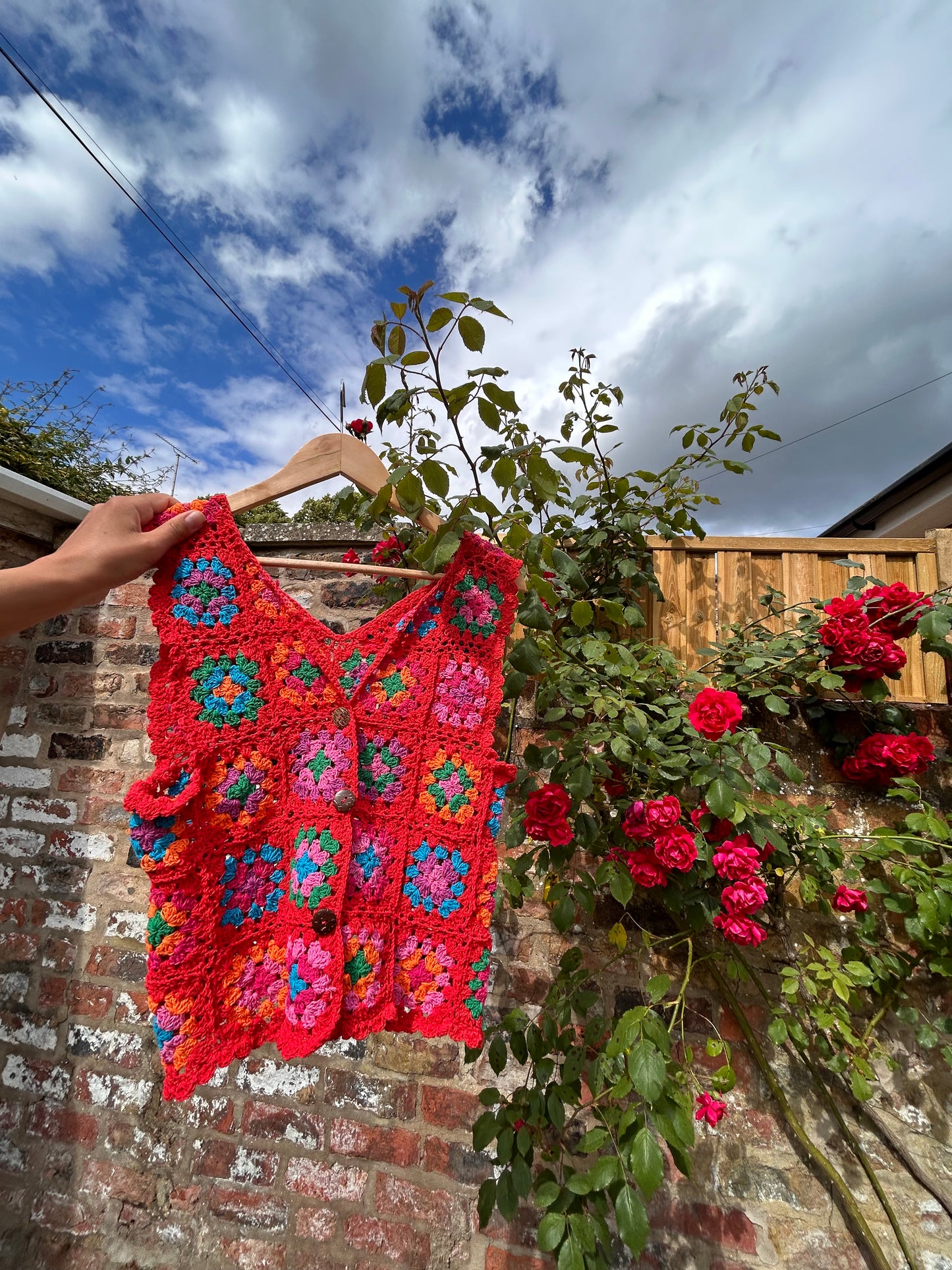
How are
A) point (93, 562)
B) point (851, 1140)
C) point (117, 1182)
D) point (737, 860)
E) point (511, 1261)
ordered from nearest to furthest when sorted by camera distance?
point (93, 562) → point (737, 860) → point (851, 1140) → point (511, 1261) → point (117, 1182)

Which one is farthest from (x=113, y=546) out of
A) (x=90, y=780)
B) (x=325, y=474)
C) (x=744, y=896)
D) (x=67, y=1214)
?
(x=67, y=1214)

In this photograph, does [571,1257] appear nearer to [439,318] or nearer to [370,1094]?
[370,1094]

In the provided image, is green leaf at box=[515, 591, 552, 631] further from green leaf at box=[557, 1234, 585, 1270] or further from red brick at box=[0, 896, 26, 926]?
red brick at box=[0, 896, 26, 926]

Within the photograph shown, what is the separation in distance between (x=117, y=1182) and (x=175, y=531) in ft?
6.06

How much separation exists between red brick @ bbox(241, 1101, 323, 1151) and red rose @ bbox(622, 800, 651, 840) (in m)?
1.14

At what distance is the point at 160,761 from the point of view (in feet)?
2.62

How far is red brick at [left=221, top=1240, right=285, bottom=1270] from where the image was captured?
138cm

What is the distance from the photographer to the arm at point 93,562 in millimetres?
768

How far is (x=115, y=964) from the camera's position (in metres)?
1.53

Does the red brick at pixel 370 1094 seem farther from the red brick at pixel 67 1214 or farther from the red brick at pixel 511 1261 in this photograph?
the red brick at pixel 67 1214

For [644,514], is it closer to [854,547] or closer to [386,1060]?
[854,547]

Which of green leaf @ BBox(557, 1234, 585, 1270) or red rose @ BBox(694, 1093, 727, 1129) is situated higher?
red rose @ BBox(694, 1093, 727, 1129)

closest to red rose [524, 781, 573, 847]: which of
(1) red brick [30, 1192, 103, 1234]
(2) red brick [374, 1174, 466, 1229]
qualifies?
(2) red brick [374, 1174, 466, 1229]

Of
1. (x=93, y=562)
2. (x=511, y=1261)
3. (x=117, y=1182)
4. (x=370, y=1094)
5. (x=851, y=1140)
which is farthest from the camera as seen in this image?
(x=117, y=1182)
